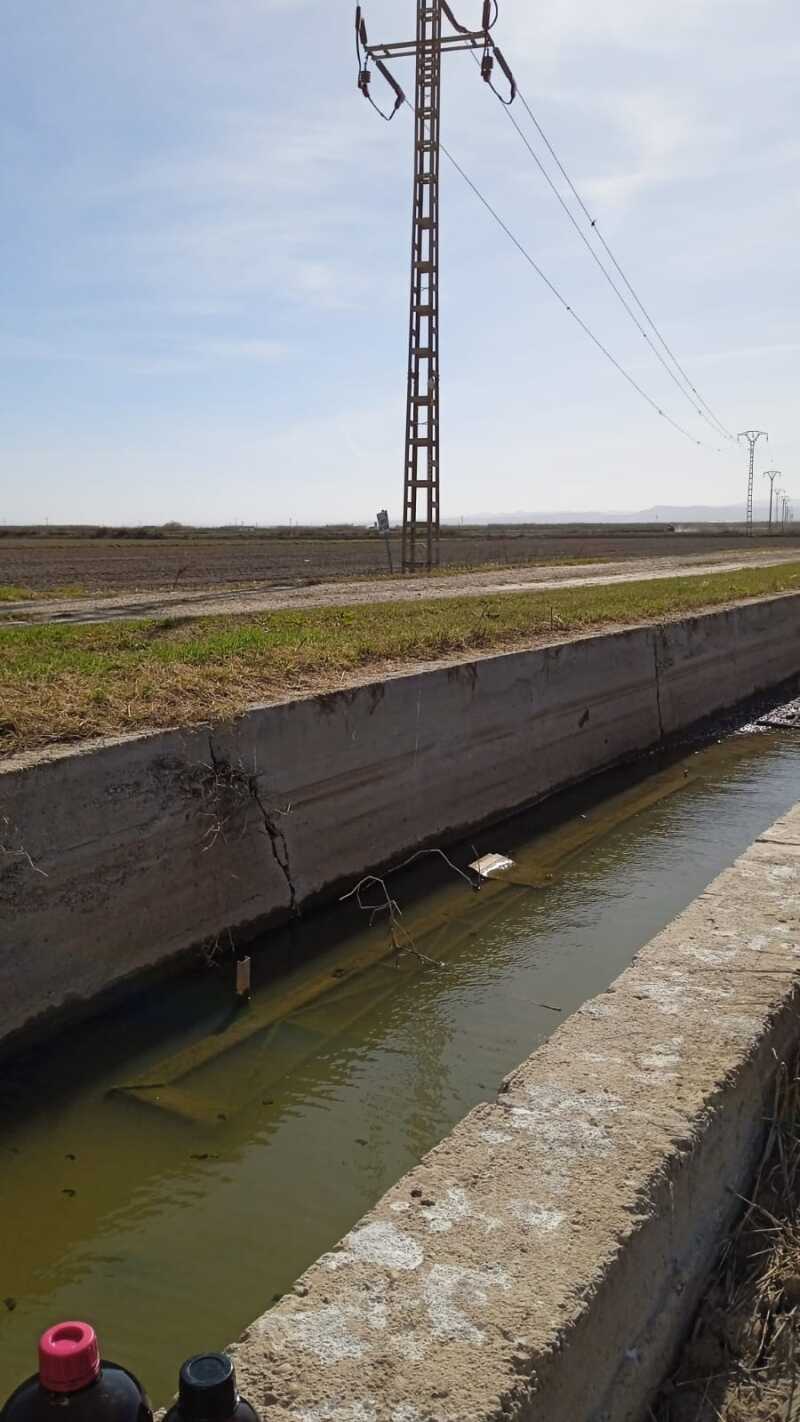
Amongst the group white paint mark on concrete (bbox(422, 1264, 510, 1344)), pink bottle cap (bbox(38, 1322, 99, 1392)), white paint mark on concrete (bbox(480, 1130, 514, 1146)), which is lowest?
white paint mark on concrete (bbox(422, 1264, 510, 1344))

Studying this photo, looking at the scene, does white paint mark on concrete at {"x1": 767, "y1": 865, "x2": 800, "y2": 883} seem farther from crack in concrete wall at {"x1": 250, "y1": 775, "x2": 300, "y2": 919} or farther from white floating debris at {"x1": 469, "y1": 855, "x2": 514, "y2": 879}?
white floating debris at {"x1": 469, "y1": 855, "x2": 514, "y2": 879}

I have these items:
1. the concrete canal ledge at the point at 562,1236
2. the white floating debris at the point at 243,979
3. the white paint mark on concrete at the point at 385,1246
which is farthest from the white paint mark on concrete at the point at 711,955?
the white floating debris at the point at 243,979

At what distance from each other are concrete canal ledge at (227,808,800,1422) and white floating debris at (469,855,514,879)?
4.36 m

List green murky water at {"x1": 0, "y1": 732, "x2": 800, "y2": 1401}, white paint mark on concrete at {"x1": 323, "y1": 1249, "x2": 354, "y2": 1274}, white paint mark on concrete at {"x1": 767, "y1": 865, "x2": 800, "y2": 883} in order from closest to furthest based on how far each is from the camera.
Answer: white paint mark on concrete at {"x1": 323, "y1": 1249, "x2": 354, "y2": 1274} → green murky water at {"x1": 0, "y1": 732, "x2": 800, "y2": 1401} → white paint mark on concrete at {"x1": 767, "y1": 865, "x2": 800, "y2": 883}

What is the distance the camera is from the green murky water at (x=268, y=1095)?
12.1 feet

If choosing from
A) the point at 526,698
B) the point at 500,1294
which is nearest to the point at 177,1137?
the point at 500,1294

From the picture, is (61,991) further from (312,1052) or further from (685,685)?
(685,685)

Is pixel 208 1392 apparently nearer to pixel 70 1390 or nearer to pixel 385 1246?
pixel 70 1390

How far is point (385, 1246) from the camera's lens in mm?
2367

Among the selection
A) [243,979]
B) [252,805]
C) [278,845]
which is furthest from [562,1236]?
[278,845]

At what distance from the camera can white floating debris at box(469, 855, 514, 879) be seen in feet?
26.4

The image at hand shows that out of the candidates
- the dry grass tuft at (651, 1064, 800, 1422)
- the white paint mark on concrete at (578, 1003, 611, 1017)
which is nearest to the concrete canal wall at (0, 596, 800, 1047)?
the white paint mark on concrete at (578, 1003, 611, 1017)

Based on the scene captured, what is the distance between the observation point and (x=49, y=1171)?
4387mm

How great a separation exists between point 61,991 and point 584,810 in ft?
18.5
